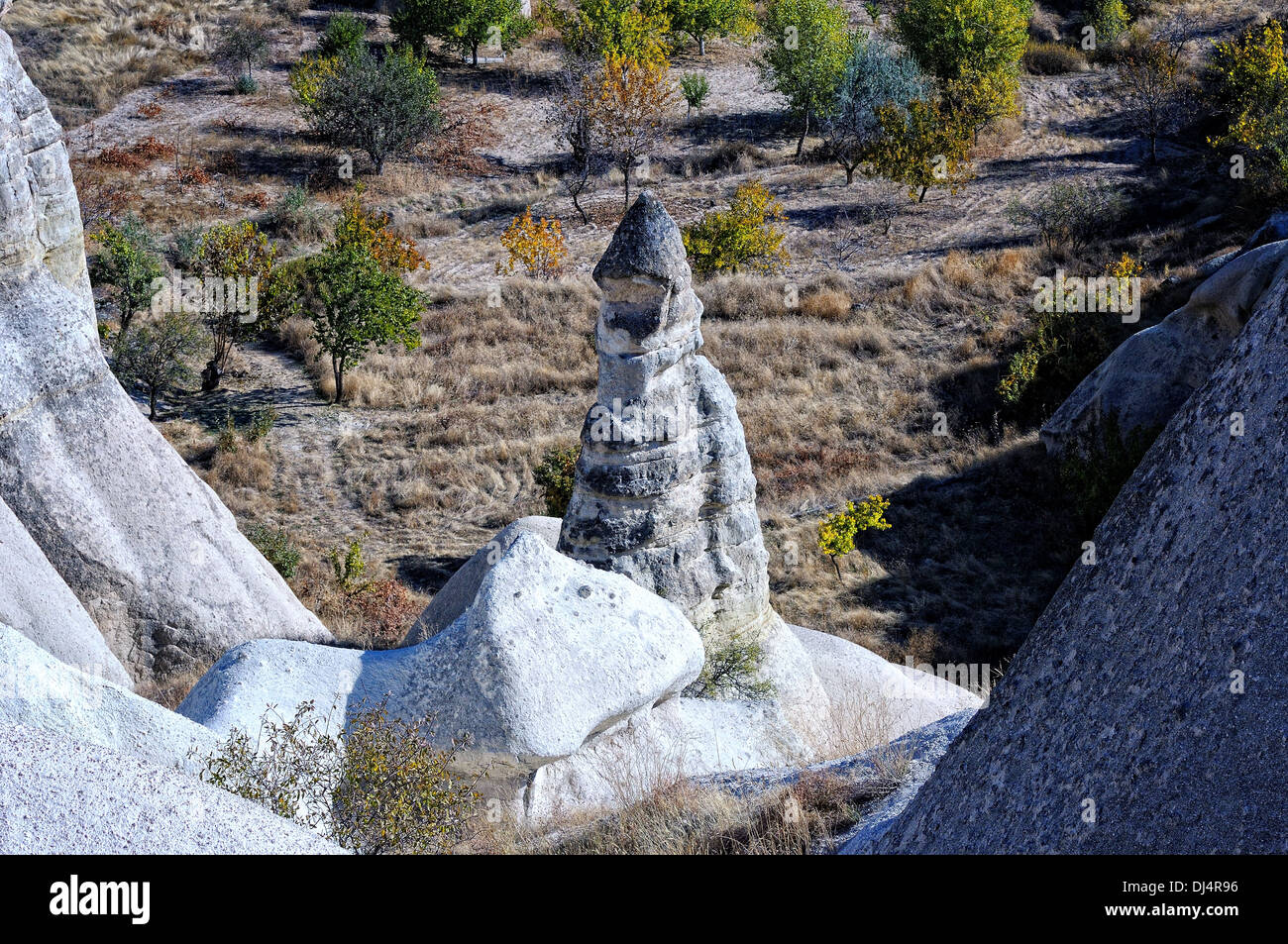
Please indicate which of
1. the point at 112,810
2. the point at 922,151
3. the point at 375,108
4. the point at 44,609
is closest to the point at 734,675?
the point at 44,609

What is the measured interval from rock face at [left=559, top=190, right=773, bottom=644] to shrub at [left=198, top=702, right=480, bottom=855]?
4.33 metres

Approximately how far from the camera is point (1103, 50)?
4194 cm

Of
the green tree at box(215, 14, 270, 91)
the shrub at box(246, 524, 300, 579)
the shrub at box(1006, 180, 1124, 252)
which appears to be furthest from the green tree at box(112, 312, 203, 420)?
the shrub at box(1006, 180, 1124, 252)

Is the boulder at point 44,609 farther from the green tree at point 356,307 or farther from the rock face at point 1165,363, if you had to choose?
the rock face at point 1165,363

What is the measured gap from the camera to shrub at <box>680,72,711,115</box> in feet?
127

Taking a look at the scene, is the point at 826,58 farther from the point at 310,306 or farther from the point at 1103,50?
the point at 310,306

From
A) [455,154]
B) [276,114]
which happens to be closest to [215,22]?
[276,114]

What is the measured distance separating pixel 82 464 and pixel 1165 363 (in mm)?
15233

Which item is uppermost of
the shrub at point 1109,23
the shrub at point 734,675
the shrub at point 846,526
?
the shrub at point 1109,23

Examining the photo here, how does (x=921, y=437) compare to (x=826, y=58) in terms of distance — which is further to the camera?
(x=826, y=58)

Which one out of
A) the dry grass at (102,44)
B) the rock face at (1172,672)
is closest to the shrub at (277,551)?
the rock face at (1172,672)

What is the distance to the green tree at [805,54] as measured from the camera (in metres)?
35.9

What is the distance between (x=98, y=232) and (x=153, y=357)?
6.29 metres

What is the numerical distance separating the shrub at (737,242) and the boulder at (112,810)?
2412 centimetres
